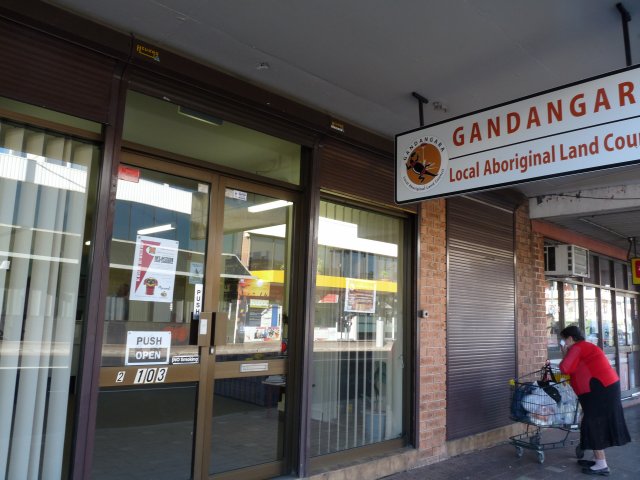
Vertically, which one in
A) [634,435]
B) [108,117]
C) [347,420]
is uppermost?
[108,117]

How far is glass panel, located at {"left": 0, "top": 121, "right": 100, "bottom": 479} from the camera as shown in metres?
3.25

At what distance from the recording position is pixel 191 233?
4.20m

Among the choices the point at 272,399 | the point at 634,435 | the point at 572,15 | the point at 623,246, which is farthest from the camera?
the point at 623,246

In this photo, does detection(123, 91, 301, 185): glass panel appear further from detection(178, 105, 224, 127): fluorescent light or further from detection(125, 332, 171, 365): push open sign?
detection(125, 332, 171, 365): push open sign

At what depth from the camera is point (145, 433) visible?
411 cm

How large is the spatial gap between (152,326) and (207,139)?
160 centimetres

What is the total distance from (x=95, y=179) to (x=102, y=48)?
91cm

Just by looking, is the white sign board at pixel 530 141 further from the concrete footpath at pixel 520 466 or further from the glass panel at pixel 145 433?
the concrete footpath at pixel 520 466

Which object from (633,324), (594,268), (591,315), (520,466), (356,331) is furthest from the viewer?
(633,324)

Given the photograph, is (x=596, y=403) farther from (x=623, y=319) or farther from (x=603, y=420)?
(x=623, y=319)

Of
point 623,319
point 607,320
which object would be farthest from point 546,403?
point 623,319

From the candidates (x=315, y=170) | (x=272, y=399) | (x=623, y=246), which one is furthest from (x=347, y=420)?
(x=623, y=246)

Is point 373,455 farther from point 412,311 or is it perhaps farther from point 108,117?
point 108,117

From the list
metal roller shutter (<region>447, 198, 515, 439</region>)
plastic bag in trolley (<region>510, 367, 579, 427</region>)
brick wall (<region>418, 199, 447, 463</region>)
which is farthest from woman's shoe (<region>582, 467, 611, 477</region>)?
brick wall (<region>418, 199, 447, 463</region>)
